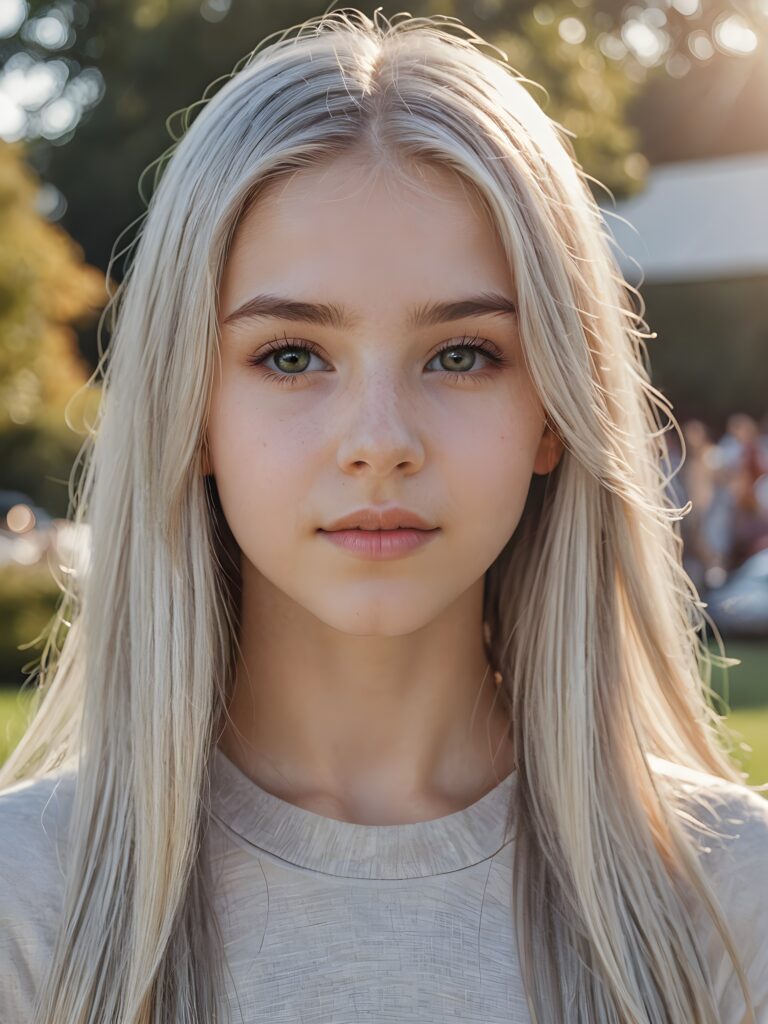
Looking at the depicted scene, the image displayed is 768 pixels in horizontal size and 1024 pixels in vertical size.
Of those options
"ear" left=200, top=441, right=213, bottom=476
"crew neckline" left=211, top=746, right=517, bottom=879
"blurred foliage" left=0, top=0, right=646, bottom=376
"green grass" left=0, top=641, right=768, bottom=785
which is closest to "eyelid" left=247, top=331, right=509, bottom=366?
"ear" left=200, top=441, right=213, bottom=476

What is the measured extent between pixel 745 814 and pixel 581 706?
28cm

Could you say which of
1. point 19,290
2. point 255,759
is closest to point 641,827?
point 255,759

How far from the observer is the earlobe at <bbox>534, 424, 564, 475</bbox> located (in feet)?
6.95

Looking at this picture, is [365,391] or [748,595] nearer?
[365,391]

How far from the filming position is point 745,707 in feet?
27.7

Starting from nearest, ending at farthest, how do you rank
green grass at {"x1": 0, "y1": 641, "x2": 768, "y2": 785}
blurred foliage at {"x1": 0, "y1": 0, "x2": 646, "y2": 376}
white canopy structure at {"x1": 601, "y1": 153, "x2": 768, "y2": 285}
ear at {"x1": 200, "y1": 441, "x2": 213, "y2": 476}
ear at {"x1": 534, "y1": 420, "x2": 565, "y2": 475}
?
ear at {"x1": 200, "y1": 441, "x2": 213, "y2": 476} < ear at {"x1": 534, "y1": 420, "x2": 565, "y2": 475} < green grass at {"x1": 0, "y1": 641, "x2": 768, "y2": 785} < blurred foliage at {"x1": 0, "y1": 0, "x2": 646, "y2": 376} < white canopy structure at {"x1": 601, "y1": 153, "x2": 768, "y2": 285}

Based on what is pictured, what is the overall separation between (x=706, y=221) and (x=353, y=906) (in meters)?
19.8

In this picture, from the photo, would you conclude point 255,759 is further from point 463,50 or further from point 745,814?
point 463,50

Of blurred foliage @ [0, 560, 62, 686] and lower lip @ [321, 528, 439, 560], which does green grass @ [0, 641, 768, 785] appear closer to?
blurred foliage @ [0, 560, 62, 686]

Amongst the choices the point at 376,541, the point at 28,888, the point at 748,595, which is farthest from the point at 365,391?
the point at 748,595

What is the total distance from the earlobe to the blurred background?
767mm

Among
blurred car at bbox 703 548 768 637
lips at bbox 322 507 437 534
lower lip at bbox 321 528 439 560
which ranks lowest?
lower lip at bbox 321 528 439 560

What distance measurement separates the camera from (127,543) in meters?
2.06

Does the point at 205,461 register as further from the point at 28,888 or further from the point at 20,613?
the point at 20,613
